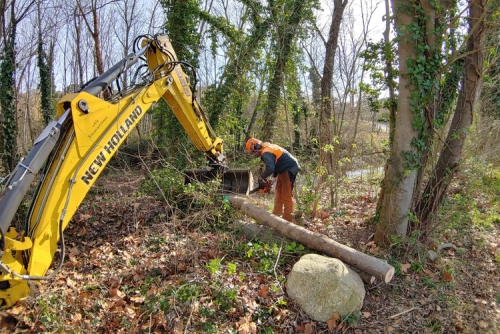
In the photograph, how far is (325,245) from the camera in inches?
193

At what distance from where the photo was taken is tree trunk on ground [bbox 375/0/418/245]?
496cm

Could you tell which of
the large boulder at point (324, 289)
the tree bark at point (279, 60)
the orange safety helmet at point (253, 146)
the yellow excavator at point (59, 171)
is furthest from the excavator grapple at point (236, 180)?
the tree bark at point (279, 60)

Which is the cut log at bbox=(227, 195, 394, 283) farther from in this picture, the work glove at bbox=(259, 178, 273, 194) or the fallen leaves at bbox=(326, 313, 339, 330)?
the fallen leaves at bbox=(326, 313, 339, 330)

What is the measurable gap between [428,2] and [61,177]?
5.48m

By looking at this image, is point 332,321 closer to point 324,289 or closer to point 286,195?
point 324,289

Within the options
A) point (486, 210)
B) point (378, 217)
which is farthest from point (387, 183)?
point (486, 210)

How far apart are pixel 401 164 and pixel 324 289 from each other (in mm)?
2507

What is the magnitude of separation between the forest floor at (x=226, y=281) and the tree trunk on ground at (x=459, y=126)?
344 millimetres

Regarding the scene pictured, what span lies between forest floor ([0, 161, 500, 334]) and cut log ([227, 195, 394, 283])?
0.72 feet

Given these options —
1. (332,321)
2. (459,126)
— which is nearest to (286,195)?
(332,321)

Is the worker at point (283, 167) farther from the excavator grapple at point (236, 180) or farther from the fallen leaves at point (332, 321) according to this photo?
the fallen leaves at point (332, 321)

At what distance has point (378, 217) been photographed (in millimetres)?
5973

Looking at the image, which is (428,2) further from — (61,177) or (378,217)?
(61,177)

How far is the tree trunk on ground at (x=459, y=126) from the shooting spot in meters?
5.52
